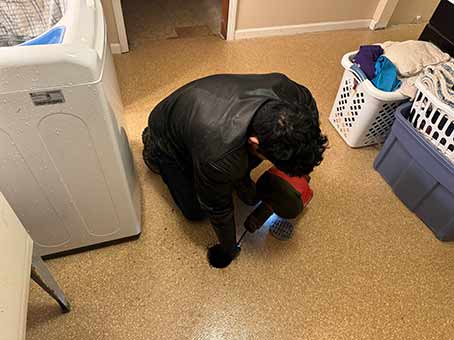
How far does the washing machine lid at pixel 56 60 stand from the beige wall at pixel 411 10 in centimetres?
251

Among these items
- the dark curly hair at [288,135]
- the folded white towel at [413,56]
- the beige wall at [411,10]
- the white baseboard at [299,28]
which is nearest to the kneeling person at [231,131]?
the dark curly hair at [288,135]

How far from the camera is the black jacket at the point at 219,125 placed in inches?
35.6

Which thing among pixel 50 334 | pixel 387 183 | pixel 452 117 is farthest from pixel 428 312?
pixel 50 334

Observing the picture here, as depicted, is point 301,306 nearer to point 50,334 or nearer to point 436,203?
point 436,203

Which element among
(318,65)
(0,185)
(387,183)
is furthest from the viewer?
(318,65)

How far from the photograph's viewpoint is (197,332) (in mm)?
1140

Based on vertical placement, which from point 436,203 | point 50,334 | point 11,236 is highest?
point 11,236

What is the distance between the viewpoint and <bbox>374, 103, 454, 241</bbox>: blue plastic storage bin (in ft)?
4.22

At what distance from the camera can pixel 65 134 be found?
2.75 ft

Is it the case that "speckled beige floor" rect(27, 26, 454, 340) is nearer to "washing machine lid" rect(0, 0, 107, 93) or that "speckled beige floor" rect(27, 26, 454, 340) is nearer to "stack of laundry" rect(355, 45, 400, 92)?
"stack of laundry" rect(355, 45, 400, 92)

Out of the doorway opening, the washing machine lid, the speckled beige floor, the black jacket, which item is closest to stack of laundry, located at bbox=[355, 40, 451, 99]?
the speckled beige floor

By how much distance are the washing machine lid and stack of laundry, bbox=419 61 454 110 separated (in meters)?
1.16

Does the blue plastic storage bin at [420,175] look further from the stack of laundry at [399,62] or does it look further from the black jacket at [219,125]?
the black jacket at [219,125]

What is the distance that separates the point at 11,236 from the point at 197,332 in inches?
27.2
